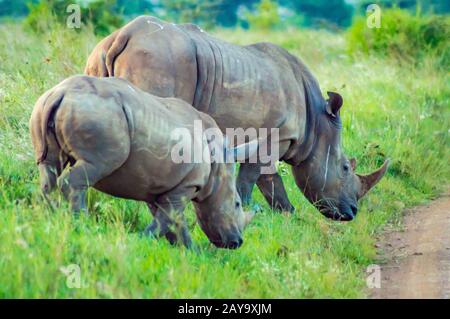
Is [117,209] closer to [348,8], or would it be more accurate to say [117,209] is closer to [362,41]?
[362,41]

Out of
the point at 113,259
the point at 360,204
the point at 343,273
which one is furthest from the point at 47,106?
the point at 360,204

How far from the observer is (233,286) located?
668 cm

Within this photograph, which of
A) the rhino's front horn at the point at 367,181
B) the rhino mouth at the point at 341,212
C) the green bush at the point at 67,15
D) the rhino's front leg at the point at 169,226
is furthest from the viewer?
the green bush at the point at 67,15

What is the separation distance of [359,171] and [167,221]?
435 cm

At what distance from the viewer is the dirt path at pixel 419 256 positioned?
7.42m

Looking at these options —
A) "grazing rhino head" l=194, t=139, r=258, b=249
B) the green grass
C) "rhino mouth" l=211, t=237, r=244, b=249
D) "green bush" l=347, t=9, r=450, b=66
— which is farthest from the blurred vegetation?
"rhino mouth" l=211, t=237, r=244, b=249

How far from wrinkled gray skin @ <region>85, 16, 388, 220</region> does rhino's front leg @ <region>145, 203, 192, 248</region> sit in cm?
136

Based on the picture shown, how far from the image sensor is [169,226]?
7281 millimetres

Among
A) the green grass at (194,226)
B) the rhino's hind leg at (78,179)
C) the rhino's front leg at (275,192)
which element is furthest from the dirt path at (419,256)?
the rhino's hind leg at (78,179)

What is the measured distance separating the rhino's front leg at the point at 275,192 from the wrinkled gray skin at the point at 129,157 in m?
1.98

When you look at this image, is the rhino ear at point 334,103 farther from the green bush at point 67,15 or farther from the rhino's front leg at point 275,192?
the green bush at point 67,15

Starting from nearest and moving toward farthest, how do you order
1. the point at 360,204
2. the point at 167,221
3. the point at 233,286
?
the point at 233,286 → the point at 167,221 → the point at 360,204
